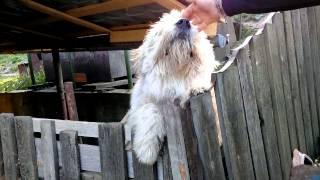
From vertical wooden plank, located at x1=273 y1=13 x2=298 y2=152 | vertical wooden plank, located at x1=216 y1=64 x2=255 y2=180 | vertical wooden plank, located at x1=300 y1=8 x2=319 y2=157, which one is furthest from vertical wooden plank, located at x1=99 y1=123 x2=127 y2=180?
vertical wooden plank, located at x1=300 y1=8 x2=319 y2=157

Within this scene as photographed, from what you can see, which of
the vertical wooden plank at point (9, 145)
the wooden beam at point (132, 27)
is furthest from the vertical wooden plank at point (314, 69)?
the vertical wooden plank at point (9, 145)

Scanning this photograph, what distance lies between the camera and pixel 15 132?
11.3 ft

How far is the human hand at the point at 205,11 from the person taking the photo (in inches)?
91.3

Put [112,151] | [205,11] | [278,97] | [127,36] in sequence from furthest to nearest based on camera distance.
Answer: [127,36], [278,97], [112,151], [205,11]

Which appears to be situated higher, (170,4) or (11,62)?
(11,62)

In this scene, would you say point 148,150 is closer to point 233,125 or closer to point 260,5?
point 233,125

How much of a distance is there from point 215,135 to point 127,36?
11.4 feet

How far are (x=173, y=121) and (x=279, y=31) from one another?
1.62 meters

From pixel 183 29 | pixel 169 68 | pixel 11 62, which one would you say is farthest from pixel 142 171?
pixel 11 62

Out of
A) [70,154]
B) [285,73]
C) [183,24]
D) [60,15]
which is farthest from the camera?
[60,15]

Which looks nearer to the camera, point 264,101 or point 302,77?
point 264,101

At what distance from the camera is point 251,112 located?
123 inches

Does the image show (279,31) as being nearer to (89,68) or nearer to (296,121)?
(296,121)

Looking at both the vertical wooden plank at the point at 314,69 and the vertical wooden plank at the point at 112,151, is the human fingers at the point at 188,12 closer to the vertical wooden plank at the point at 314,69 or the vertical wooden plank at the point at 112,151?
the vertical wooden plank at the point at 112,151
